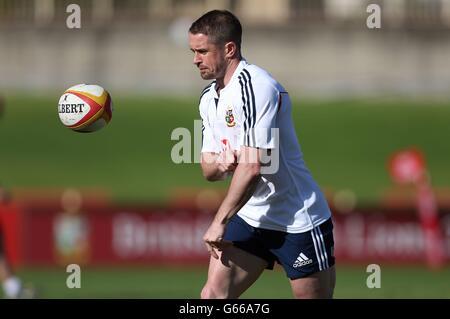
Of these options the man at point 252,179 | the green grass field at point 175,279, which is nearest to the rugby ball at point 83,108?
the man at point 252,179

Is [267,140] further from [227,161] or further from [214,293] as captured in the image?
[214,293]

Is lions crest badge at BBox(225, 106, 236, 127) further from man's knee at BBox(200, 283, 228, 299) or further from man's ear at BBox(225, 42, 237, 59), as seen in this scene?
man's knee at BBox(200, 283, 228, 299)

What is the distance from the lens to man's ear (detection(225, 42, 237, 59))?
7453mm

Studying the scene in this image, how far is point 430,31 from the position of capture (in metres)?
30.0

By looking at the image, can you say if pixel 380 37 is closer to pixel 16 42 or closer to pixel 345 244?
pixel 16 42

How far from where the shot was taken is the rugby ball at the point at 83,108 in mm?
8500

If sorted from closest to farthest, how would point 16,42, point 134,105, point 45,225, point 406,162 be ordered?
1. point 45,225
2. point 406,162
3. point 16,42
4. point 134,105

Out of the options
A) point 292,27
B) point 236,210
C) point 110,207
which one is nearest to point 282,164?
point 236,210

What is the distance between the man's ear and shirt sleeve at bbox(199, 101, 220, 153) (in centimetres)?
55

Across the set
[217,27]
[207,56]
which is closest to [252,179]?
[207,56]

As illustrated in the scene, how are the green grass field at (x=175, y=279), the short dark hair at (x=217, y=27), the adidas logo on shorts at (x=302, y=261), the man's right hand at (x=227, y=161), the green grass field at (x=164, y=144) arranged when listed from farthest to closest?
the green grass field at (x=164, y=144)
the green grass field at (x=175, y=279)
the adidas logo on shorts at (x=302, y=261)
the man's right hand at (x=227, y=161)
the short dark hair at (x=217, y=27)

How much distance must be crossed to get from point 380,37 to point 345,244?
12877 mm

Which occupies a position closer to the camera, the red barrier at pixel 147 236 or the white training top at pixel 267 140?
the white training top at pixel 267 140

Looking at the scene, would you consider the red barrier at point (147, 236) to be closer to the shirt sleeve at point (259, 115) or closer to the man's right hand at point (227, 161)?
the man's right hand at point (227, 161)
